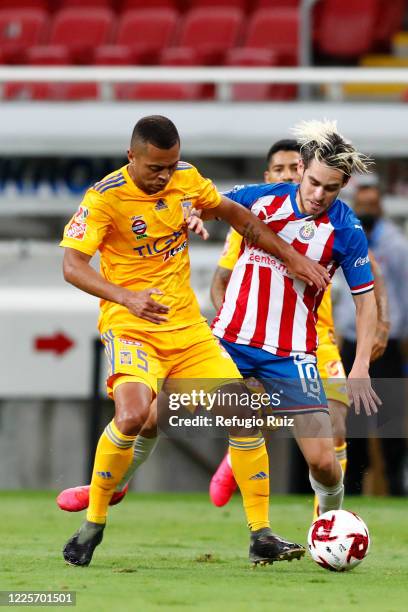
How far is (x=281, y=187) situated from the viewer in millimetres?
6355

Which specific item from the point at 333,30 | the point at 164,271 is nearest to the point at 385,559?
the point at 164,271

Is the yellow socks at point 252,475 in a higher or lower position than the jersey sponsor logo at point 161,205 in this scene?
lower

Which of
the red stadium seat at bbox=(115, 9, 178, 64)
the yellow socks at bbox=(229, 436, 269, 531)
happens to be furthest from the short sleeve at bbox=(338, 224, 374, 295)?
the red stadium seat at bbox=(115, 9, 178, 64)

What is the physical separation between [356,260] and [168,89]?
26.0 ft

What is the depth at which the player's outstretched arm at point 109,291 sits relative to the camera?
5566 mm

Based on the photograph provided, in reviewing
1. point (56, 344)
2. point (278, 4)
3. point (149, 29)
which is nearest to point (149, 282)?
point (56, 344)

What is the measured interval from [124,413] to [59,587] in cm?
87

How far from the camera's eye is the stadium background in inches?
444

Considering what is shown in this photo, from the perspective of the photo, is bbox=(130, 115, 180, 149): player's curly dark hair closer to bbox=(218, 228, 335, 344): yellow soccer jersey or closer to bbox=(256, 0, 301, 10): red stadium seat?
bbox=(218, 228, 335, 344): yellow soccer jersey

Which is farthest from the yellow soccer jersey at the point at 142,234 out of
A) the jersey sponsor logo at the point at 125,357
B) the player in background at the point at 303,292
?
the player in background at the point at 303,292

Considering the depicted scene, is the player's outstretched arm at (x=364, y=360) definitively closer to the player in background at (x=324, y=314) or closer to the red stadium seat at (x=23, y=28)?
the player in background at (x=324, y=314)

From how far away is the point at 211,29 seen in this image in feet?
49.5

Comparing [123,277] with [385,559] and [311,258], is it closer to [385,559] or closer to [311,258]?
[311,258]

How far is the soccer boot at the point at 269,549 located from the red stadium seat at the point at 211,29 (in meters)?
9.47
